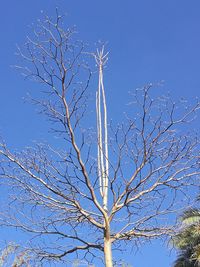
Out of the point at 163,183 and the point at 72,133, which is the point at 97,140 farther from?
the point at 163,183

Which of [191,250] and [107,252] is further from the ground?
[191,250]

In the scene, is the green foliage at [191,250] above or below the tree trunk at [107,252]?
above

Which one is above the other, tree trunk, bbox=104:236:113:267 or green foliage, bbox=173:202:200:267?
green foliage, bbox=173:202:200:267

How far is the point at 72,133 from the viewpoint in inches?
178

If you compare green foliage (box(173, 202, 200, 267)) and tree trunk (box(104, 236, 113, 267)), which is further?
green foliage (box(173, 202, 200, 267))

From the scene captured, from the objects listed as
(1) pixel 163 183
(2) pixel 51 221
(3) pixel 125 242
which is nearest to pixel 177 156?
(1) pixel 163 183

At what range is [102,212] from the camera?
439cm

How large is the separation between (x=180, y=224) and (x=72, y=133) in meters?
1.42

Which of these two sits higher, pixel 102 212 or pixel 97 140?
pixel 97 140

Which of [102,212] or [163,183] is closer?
[102,212]

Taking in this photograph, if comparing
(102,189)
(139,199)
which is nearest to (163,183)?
(139,199)

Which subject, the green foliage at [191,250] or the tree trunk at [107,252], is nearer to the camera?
the tree trunk at [107,252]

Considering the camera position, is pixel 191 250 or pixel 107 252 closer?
pixel 107 252

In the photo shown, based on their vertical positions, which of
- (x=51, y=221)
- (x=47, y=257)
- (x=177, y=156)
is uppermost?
(x=177, y=156)
